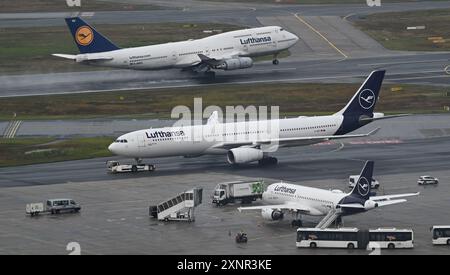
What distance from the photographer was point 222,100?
17650 cm

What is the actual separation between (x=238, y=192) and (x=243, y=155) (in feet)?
54.2

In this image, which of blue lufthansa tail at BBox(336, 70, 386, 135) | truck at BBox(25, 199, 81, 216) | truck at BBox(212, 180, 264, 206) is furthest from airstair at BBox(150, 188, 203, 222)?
blue lufthansa tail at BBox(336, 70, 386, 135)

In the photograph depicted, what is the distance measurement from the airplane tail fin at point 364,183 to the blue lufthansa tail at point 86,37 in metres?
88.6

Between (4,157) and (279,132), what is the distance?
30.8 meters

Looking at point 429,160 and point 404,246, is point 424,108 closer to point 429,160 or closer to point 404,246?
point 429,160

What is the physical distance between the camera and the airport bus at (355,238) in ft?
326

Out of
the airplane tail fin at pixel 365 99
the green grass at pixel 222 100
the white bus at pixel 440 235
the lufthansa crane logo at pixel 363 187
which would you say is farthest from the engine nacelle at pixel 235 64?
the white bus at pixel 440 235

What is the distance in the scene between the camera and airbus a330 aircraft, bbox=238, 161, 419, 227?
105 metres

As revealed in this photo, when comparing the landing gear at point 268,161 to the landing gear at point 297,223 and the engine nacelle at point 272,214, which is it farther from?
the landing gear at point 297,223

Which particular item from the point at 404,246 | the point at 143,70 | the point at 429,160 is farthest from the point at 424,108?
the point at 404,246

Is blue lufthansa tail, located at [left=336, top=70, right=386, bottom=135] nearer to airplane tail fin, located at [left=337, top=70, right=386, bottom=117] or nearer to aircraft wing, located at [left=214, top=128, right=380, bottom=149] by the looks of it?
airplane tail fin, located at [left=337, top=70, right=386, bottom=117]

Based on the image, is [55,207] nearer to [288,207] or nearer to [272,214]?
[272,214]

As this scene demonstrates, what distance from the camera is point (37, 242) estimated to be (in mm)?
103125

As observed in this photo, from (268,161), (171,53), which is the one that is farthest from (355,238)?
(171,53)
